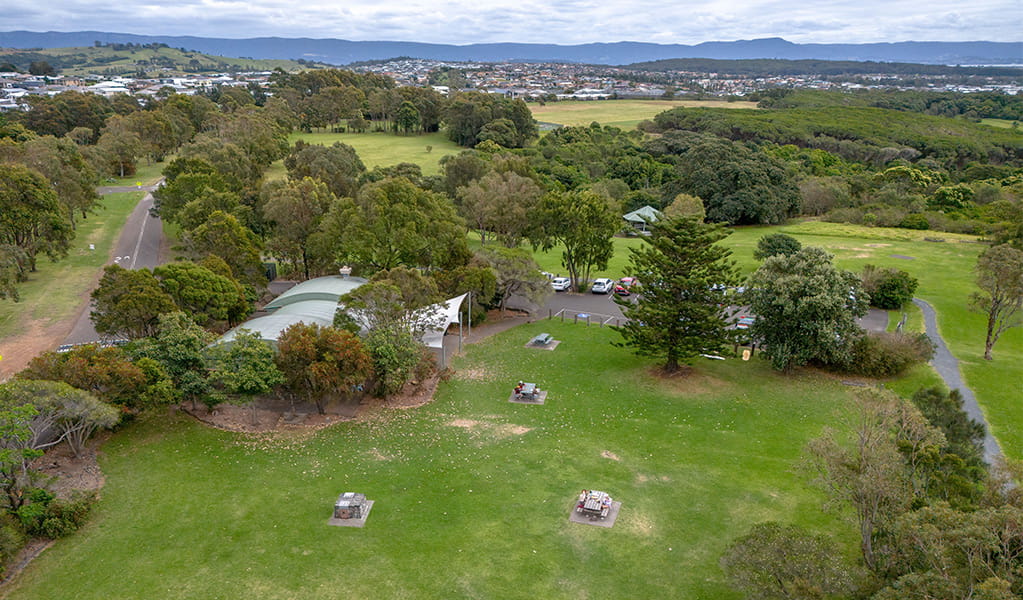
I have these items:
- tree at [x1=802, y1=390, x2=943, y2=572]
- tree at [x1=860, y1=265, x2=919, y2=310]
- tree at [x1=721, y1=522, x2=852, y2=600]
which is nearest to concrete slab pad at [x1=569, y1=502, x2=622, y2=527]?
tree at [x1=721, y1=522, x2=852, y2=600]

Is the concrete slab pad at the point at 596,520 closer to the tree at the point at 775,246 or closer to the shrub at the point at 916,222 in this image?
the tree at the point at 775,246

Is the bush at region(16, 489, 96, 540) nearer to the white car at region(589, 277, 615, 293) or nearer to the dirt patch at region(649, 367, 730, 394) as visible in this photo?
the dirt patch at region(649, 367, 730, 394)

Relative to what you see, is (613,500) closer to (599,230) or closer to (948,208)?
(599,230)

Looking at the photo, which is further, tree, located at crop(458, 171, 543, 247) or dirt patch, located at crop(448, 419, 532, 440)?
tree, located at crop(458, 171, 543, 247)

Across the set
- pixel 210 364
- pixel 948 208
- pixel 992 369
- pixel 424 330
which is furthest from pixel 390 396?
pixel 948 208

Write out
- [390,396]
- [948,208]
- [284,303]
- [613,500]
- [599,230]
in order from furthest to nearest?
1. [948,208]
2. [599,230]
3. [284,303]
4. [390,396]
5. [613,500]

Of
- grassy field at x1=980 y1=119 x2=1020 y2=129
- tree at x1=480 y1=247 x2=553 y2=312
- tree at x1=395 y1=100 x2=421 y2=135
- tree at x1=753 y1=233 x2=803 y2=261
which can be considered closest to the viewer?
tree at x1=480 y1=247 x2=553 y2=312

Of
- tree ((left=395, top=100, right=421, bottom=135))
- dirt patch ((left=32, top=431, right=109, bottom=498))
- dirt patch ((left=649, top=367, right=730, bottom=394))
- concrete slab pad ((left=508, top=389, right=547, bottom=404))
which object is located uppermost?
tree ((left=395, top=100, right=421, bottom=135))
